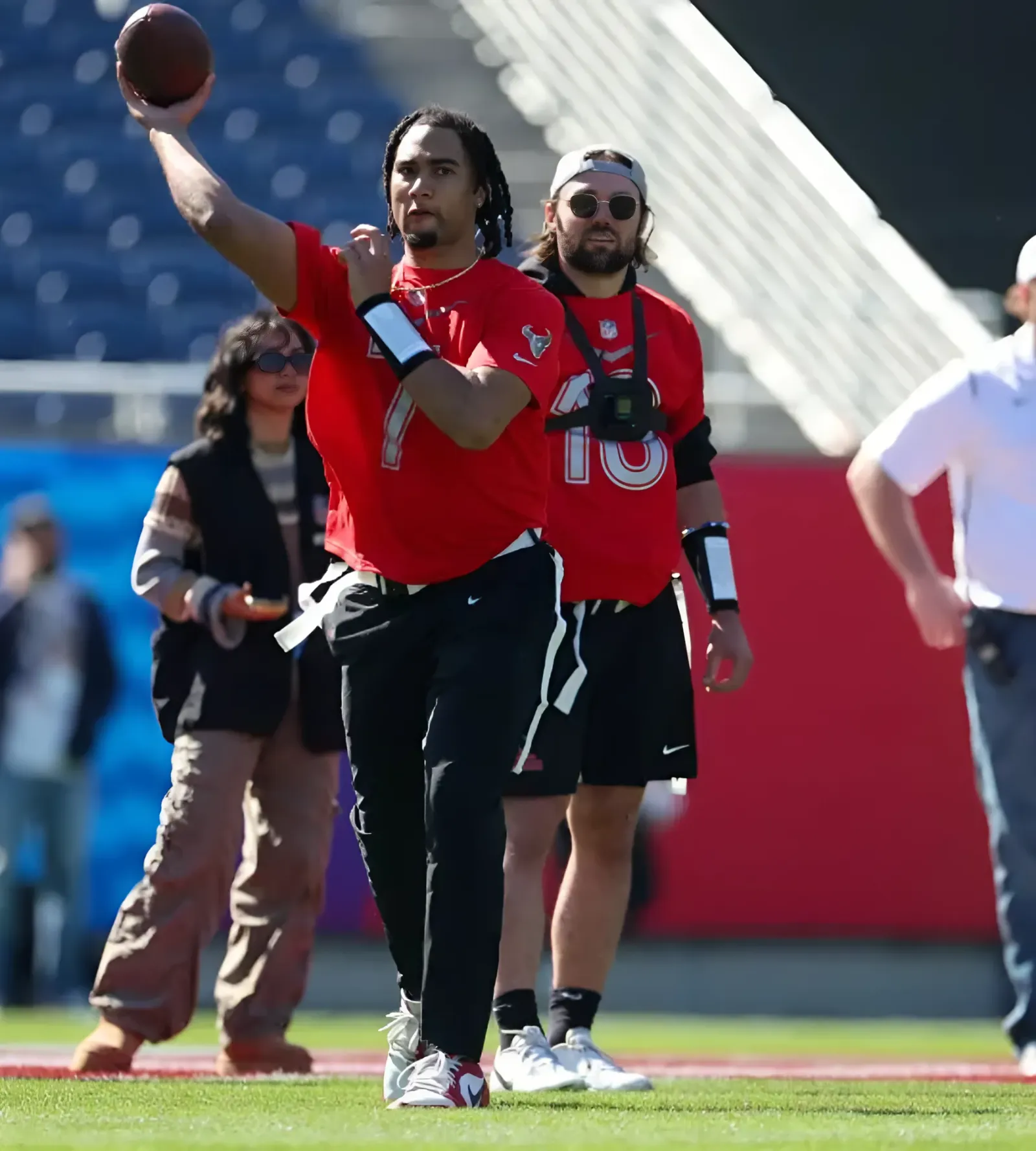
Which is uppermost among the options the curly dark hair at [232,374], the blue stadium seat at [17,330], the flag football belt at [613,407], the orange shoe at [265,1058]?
the blue stadium seat at [17,330]

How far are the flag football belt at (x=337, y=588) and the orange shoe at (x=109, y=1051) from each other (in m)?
1.58

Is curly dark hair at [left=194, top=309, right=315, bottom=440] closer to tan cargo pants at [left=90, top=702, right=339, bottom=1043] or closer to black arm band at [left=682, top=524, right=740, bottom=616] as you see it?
tan cargo pants at [left=90, top=702, right=339, bottom=1043]

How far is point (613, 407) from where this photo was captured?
17.2ft

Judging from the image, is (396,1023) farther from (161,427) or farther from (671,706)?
(161,427)

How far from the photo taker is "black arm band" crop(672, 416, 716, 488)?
5.50 metres

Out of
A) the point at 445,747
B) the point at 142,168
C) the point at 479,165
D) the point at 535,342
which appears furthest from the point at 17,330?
the point at 445,747

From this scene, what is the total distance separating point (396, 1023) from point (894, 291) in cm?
717

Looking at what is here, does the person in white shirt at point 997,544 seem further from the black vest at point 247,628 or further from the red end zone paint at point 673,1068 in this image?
the black vest at point 247,628

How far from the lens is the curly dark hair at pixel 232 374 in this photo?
6.13 m

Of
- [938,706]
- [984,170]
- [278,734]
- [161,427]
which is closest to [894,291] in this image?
[984,170]

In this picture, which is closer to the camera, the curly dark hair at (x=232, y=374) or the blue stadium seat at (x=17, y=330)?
the curly dark hair at (x=232, y=374)

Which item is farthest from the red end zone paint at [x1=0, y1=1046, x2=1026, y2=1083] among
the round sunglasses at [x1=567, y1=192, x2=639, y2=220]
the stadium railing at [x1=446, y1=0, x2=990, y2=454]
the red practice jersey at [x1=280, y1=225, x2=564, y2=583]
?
the stadium railing at [x1=446, y1=0, x2=990, y2=454]

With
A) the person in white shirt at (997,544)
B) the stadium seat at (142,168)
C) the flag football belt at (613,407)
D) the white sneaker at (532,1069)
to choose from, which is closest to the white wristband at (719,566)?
the flag football belt at (613,407)

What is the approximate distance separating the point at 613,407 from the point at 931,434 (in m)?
1.09
